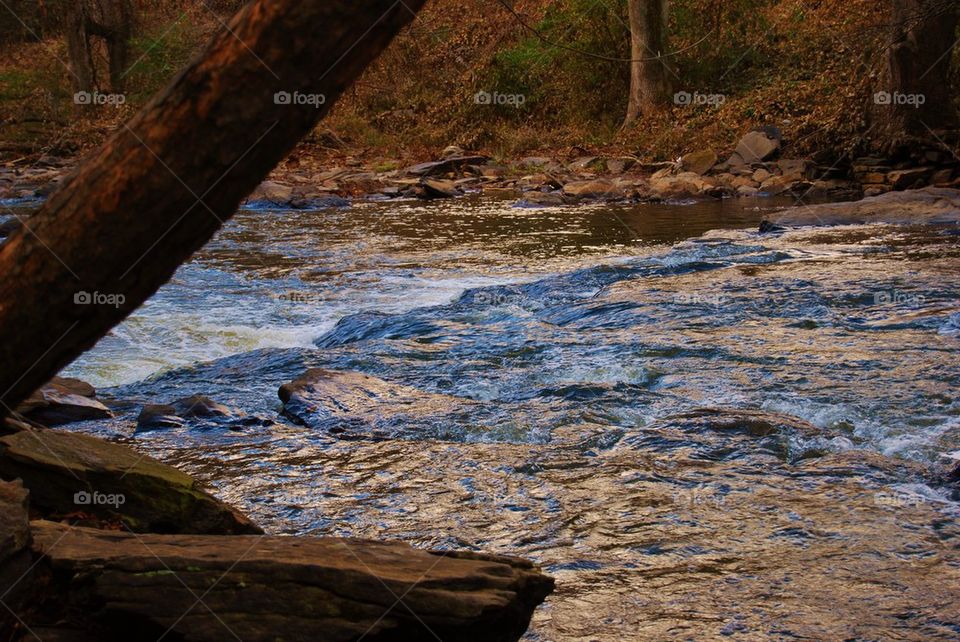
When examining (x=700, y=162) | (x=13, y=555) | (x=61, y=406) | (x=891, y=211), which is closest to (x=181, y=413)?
(x=61, y=406)

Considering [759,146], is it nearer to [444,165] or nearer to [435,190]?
[435,190]

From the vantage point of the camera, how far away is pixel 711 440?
527cm

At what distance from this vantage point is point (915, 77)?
16.7m

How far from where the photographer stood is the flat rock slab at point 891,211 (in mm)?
13531

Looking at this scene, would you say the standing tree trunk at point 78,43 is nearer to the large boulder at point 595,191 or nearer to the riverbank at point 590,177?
the riverbank at point 590,177

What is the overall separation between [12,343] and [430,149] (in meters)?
25.3

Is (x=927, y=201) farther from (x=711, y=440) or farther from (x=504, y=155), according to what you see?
(x=504, y=155)

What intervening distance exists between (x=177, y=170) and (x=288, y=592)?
1171 mm

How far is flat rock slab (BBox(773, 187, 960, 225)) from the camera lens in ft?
44.4

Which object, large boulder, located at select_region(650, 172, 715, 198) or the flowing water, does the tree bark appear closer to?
the flowing water

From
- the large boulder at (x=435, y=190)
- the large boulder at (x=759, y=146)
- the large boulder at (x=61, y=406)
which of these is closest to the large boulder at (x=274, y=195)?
the large boulder at (x=435, y=190)

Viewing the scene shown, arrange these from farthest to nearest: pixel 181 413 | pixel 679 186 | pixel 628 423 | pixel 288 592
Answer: pixel 679 186 → pixel 181 413 → pixel 628 423 → pixel 288 592

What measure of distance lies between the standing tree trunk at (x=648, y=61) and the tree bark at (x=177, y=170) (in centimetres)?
2249

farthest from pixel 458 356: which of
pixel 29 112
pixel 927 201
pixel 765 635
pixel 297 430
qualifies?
pixel 29 112
